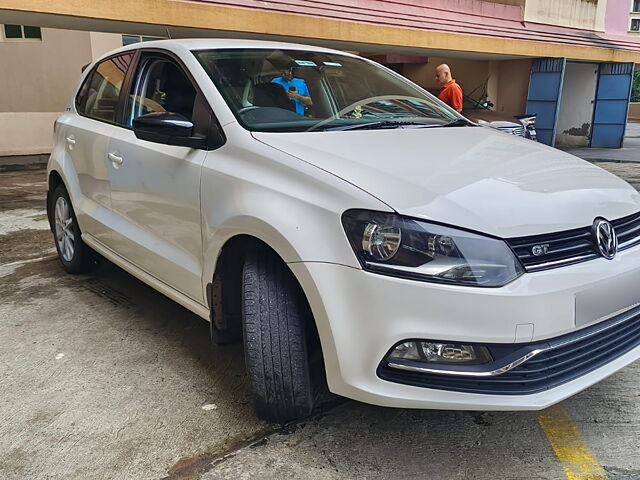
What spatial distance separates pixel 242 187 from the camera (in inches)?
89.9

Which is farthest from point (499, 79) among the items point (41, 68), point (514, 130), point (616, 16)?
point (41, 68)

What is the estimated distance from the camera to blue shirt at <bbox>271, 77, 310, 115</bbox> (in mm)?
2838

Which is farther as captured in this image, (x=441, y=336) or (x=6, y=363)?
(x=6, y=363)

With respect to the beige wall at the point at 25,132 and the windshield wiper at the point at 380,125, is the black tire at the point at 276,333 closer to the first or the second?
the windshield wiper at the point at 380,125

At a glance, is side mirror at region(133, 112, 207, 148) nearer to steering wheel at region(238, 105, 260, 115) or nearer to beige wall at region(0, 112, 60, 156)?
steering wheel at region(238, 105, 260, 115)

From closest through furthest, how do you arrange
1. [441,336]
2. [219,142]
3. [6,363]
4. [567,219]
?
[441,336] < [567,219] < [219,142] < [6,363]

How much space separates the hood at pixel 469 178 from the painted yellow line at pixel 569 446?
907mm

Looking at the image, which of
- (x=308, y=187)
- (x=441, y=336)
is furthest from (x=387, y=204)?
(x=441, y=336)

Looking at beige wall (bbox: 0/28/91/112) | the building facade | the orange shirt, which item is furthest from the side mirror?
beige wall (bbox: 0/28/91/112)

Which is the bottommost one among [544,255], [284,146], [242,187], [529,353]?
[529,353]

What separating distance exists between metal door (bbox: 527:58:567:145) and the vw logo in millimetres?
12372

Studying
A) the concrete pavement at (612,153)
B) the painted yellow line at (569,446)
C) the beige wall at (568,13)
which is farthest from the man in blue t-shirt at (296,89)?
the beige wall at (568,13)

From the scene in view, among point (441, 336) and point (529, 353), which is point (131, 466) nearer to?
point (441, 336)

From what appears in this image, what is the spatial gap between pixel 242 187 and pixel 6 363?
173cm
